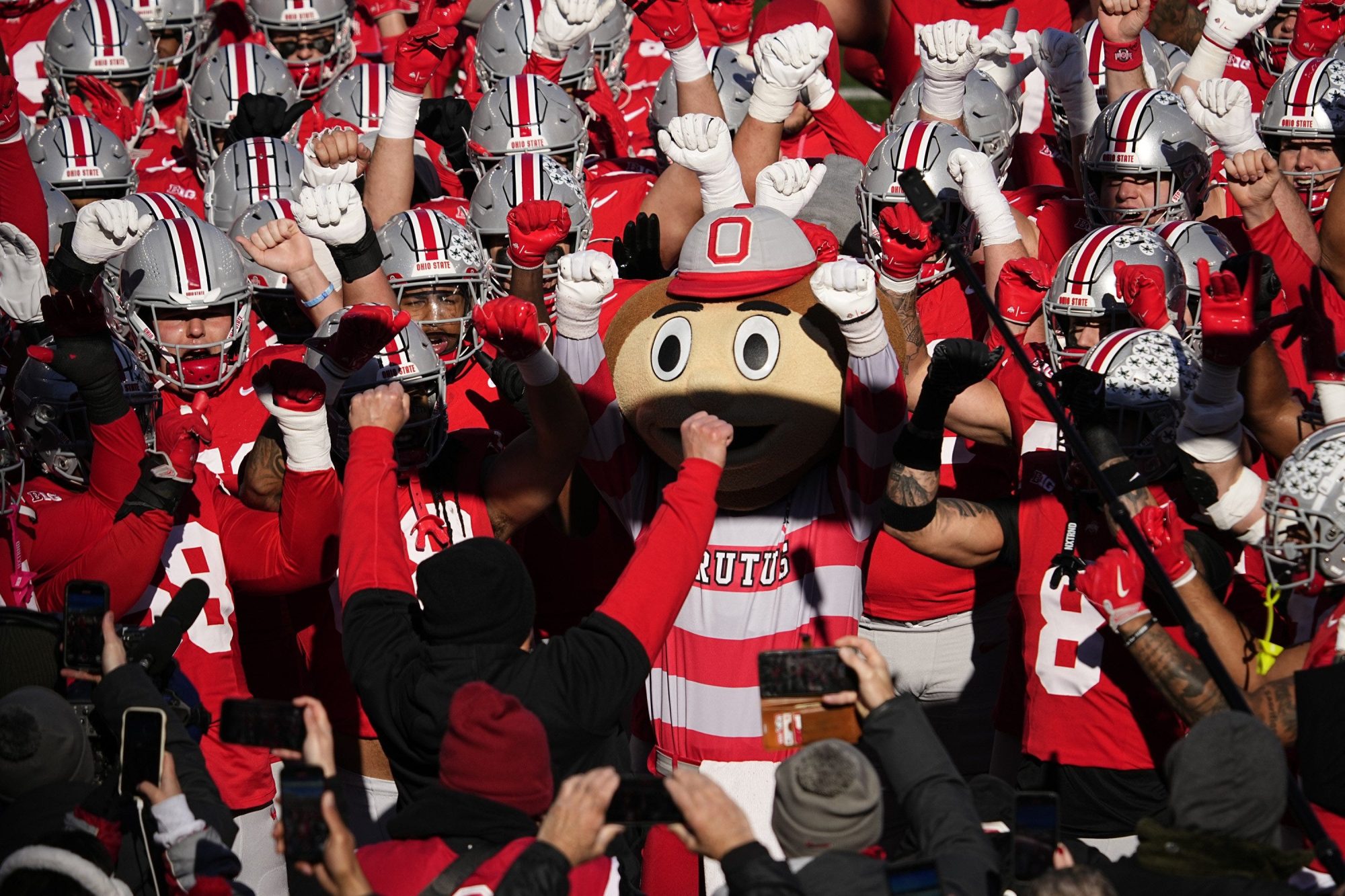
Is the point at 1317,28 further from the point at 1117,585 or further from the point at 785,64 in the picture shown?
the point at 1117,585

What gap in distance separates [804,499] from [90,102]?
19.6 feet

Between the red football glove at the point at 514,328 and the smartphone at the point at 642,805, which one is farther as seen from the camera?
the red football glove at the point at 514,328

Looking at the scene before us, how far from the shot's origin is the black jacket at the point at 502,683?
3.71 meters

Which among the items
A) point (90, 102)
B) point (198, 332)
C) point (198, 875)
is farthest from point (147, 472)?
point (90, 102)

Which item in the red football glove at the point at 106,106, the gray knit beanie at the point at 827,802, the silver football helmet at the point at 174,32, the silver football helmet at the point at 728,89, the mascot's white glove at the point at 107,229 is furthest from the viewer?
the silver football helmet at the point at 174,32

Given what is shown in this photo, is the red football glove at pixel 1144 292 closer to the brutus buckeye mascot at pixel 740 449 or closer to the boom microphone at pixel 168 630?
the brutus buckeye mascot at pixel 740 449

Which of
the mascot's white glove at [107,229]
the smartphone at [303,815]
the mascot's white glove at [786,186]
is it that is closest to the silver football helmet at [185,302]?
the mascot's white glove at [107,229]

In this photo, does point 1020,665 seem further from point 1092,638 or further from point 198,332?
point 198,332

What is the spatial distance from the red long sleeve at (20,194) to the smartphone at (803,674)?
4.90m

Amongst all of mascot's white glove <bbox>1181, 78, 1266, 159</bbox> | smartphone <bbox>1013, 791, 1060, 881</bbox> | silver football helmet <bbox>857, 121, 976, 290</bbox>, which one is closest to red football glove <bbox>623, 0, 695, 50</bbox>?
silver football helmet <bbox>857, 121, 976, 290</bbox>

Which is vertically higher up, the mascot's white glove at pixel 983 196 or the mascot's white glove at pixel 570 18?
the mascot's white glove at pixel 570 18

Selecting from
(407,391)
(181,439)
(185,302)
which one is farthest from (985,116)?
(181,439)

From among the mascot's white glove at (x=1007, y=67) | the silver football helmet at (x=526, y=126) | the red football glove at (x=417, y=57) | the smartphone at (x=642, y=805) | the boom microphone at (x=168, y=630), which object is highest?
the red football glove at (x=417, y=57)

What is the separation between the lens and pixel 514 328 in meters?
4.67
